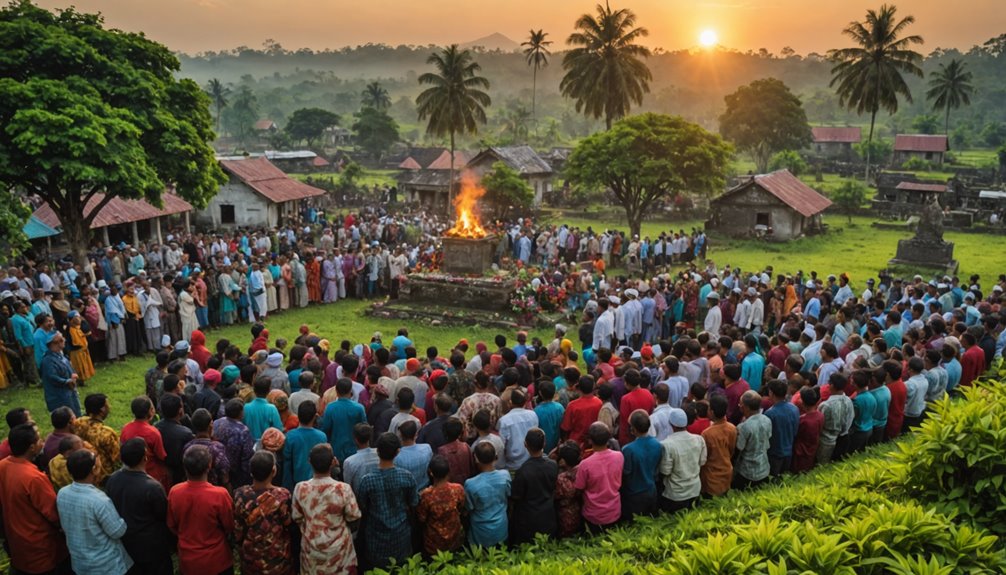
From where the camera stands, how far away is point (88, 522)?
502cm

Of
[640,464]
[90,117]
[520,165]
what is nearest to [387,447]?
[640,464]

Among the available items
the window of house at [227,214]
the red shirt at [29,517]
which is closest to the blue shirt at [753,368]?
the red shirt at [29,517]

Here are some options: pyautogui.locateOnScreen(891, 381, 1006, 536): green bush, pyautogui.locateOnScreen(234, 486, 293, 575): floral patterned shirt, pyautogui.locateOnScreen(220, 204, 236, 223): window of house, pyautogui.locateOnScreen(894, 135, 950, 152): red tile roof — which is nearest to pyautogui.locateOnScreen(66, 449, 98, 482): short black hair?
pyautogui.locateOnScreen(234, 486, 293, 575): floral patterned shirt

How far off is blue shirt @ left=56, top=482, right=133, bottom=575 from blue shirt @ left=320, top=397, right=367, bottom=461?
2.23 m

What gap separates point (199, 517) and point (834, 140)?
8257 cm

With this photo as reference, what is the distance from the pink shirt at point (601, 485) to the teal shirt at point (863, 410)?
11.3ft

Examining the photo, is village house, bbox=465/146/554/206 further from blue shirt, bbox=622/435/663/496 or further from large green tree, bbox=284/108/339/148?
large green tree, bbox=284/108/339/148

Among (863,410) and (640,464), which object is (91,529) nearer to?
(640,464)

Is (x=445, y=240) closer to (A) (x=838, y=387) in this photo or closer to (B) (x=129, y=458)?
(A) (x=838, y=387)

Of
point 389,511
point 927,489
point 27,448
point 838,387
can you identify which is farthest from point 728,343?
point 27,448

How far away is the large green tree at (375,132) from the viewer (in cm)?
7156

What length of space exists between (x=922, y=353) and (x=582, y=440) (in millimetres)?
6134

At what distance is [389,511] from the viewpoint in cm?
548

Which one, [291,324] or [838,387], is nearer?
[838,387]
